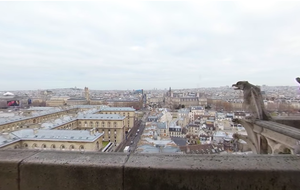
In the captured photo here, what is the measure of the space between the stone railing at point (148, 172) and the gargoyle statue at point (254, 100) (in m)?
2.62

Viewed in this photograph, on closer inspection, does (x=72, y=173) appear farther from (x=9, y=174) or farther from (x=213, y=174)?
(x=213, y=174)

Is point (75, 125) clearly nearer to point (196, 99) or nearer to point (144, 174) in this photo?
point (144, 174)

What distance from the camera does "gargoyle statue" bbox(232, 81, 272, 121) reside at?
171 inches

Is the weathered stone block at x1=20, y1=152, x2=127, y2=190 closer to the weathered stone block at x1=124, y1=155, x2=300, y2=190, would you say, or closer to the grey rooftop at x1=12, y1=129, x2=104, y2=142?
the weathered stone block at x1=124, y1=155, x2=300, y2=190

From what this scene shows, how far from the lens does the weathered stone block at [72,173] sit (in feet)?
6.15

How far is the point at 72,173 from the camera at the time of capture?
1.89 metres

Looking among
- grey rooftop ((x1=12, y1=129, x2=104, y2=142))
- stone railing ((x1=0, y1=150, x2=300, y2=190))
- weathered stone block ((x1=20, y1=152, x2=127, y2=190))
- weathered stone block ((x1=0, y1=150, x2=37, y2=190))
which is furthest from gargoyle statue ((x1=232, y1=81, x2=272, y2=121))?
grey rooftop ((x1=12, y1=129, x2=104, y2=142))

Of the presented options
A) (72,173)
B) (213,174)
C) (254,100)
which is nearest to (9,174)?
(72,173)

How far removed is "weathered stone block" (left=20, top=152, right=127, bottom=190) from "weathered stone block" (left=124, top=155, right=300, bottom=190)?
0.14 m

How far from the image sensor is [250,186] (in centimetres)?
178

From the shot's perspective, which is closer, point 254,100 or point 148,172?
point 148,172

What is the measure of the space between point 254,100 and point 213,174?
10.5 feet

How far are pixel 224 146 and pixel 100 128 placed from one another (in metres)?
22.2

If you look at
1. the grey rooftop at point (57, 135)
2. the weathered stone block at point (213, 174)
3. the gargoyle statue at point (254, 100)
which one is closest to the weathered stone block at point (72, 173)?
the weathered stone block at point (213, 174)
